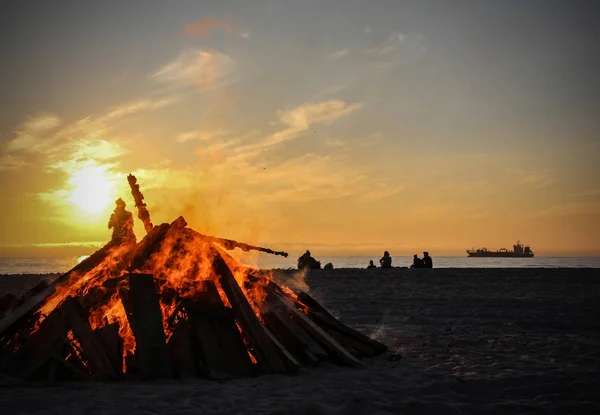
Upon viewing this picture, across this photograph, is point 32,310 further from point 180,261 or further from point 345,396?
point 345,396

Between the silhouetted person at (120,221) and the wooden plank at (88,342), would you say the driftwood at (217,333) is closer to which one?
the wooden plank at (88,342)

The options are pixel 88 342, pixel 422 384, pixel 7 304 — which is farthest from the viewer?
pixel 7 304

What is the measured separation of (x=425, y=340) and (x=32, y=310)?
925cm

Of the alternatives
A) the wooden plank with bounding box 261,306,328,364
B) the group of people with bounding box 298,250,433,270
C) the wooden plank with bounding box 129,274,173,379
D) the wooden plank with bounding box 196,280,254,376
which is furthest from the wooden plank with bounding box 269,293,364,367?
the group of people with bounding box 298,250,433,270

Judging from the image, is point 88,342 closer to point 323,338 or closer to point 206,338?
point 206,338

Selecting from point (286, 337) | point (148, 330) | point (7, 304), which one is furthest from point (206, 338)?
point (7, 304)

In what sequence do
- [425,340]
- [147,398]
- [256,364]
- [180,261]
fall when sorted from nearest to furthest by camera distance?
1. [147,398]
2. [256,364]
3. [180,261]
4. [425,340]

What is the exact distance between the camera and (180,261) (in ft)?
35.2

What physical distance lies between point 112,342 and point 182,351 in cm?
126

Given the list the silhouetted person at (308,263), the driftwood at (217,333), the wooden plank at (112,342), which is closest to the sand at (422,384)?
the driftwood at (217,333)

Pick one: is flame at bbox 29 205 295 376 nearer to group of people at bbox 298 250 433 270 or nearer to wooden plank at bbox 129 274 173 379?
wooden plank at bbox 129 274 173 379

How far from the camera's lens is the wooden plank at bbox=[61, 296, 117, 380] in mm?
8633

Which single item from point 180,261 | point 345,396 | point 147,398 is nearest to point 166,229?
point 180,261

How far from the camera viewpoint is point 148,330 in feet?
29.3
